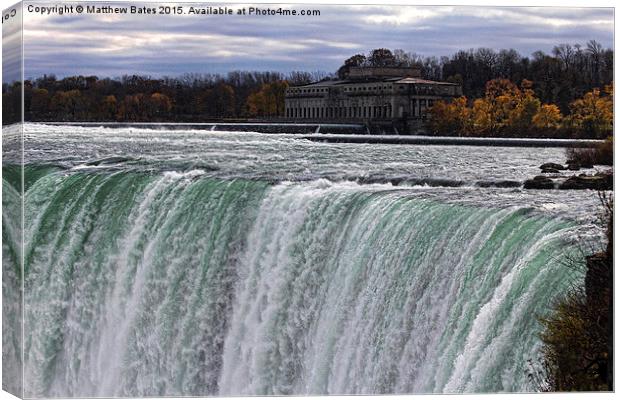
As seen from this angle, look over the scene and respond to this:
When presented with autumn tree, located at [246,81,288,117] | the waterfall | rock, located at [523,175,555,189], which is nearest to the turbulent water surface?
the waterfall

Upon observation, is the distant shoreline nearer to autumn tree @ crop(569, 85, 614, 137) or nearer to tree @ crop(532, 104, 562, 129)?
tree @ crop(532, 104, 562, 129)

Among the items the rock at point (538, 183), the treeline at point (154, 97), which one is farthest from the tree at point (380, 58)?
the rock at point (538, 183)

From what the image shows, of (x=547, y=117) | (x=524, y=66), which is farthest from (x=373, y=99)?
(x=547, y=117)

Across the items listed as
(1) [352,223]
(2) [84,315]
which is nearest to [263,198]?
(1) [352,223]

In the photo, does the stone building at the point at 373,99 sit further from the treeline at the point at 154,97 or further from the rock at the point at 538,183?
the rock at the point at 538,183

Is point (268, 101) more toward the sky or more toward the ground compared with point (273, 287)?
more toward the sky

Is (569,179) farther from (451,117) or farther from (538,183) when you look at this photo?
(451,117)
